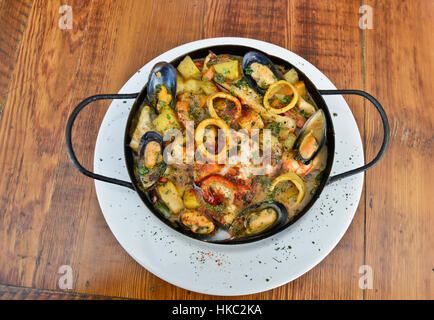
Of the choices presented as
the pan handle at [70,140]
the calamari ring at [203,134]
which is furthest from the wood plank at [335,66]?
the pan handle at [70,140]

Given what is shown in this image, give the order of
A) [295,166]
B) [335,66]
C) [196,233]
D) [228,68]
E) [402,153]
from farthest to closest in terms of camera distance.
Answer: [335,66] → [402,153] → [228,68] → [295,166] → [196,233]

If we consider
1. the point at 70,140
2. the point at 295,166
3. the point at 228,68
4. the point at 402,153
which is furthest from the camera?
the point at 402,153

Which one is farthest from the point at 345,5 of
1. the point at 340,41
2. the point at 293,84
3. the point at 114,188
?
the point at 114,188

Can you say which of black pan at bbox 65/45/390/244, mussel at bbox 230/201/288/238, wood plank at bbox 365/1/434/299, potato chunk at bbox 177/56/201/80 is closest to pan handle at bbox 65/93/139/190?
black pan at bbox 65/45/390/244

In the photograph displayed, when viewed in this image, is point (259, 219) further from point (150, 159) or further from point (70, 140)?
point (70, 140)

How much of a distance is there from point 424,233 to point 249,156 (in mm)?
1219

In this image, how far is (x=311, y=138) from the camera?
6.12 ft

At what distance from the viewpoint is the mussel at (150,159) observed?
186 centimetres

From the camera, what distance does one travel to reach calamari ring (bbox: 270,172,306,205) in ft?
6.06

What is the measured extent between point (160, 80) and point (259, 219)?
2.90 feet

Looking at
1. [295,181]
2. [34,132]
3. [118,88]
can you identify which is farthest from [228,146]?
[34,132]

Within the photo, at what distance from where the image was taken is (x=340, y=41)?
8.09 ft

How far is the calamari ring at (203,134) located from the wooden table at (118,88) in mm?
793

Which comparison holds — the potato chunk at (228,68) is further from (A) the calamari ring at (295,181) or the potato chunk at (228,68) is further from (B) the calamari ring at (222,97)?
(A) the calamari ring at (295,181)
